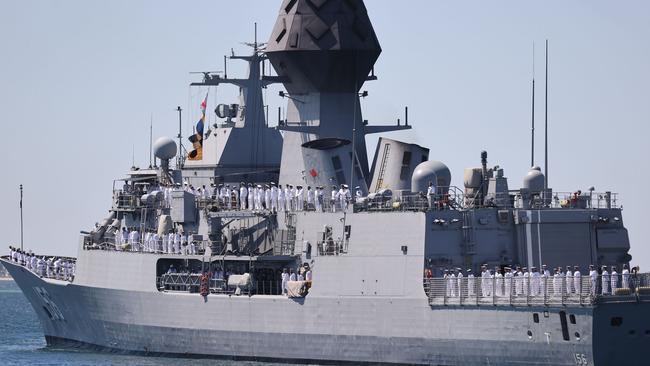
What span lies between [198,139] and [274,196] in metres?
7.33

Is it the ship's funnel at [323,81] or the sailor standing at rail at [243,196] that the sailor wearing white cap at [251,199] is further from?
the ship's funnel at [323,81]

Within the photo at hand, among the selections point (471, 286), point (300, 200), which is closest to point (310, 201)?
point (300, 200)

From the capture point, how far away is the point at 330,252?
4291 centimetres

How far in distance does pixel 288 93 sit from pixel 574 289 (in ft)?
47.7

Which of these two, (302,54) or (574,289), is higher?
(302,54)

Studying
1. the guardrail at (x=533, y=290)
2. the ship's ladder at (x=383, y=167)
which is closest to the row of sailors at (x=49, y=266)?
the ship's ladder at (x=383, y=167)

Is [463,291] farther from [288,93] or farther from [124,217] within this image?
[124,217]

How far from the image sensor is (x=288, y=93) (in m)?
49.0

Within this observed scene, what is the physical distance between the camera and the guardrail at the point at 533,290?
121 ft

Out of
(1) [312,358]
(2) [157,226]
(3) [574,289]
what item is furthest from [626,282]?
(2) [157,226]

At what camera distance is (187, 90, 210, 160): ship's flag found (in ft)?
171

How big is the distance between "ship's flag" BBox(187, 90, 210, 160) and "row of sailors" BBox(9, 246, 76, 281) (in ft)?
18.2

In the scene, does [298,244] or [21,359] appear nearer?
[298,244]

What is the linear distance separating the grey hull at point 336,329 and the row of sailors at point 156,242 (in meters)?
1.59
